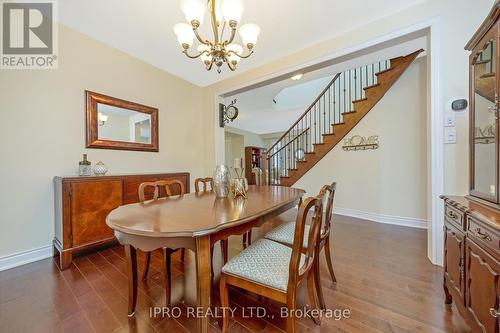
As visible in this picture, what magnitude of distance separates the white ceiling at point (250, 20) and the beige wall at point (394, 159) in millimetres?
1459

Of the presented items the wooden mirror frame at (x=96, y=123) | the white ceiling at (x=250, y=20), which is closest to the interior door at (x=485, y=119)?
the white ceiling at (x=250, y=20)

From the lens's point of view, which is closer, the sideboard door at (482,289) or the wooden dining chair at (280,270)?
the sideboard door at (482,289)

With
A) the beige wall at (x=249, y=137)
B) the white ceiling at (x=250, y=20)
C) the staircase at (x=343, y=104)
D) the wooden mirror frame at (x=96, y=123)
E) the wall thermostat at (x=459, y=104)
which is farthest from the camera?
the beige wall at (x=249, y=137)

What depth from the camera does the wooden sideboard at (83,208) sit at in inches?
75.8

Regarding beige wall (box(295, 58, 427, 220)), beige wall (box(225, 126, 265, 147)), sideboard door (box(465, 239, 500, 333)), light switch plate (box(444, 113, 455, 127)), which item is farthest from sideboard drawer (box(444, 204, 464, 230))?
beige wall (box(225, 126, 265, 147))

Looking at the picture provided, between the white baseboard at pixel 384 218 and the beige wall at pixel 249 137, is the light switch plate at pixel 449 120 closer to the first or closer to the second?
the white baseboard at pixel 384 218

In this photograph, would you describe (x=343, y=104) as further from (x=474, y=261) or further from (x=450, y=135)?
(x=474, y=261)

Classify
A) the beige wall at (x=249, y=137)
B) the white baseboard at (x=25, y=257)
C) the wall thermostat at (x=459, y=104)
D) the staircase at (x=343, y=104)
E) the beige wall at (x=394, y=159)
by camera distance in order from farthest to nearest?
the beige wall at (x=249, y=137) < the staircase at (x=343, y=104) < the beige wall at (x=394, y=159) < the white baseboard at (x=25, y=257) < the wall thermostat at (x=459, y=104)

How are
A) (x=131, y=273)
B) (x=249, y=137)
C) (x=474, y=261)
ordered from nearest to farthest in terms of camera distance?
1. (x=474, y=261)
2. (x=131, y=273)
3. (x=249, y=137)

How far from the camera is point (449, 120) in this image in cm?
184

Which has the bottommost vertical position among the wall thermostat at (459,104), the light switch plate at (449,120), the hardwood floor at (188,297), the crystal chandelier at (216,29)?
the hardwood floor at (188,297)

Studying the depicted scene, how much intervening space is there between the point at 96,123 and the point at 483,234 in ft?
11.8

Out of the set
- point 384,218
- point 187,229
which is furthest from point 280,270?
point 384,218

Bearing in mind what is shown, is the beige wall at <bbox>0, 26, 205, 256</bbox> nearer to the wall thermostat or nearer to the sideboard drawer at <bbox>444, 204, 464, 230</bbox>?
the sideboard drawer at <bbox>444, 204, 464, 230</bbox>
